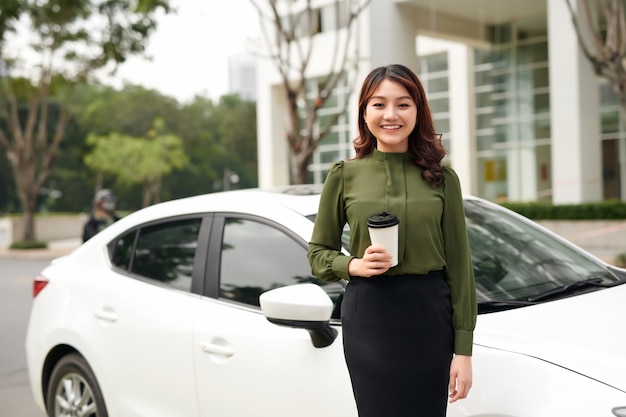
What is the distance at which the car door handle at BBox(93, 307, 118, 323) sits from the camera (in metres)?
3.87

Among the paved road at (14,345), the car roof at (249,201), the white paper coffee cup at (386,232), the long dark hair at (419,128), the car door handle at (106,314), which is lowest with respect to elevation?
the paved road at (14,345)

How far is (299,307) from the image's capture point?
2609 mm

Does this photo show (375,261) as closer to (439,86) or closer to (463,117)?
(463,117)

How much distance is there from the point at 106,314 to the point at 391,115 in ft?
7.45

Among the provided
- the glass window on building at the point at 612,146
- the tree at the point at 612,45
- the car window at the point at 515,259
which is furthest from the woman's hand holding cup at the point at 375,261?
the glass window on building at the point at 612,146

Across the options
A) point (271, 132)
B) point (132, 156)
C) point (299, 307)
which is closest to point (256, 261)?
point (299, 307)

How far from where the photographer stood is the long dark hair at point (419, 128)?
7.53ft

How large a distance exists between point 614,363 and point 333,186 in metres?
1.04

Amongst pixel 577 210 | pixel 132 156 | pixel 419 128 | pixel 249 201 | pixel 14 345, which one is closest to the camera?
pixel 419 128

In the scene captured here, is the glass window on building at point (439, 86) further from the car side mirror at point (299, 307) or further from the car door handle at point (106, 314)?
the car side mirror at point (299, 307)

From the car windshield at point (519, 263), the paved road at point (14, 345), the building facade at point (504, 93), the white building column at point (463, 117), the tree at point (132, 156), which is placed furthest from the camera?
the tree at point (132, 156)

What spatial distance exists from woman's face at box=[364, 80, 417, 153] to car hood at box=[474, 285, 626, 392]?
31.4 inches

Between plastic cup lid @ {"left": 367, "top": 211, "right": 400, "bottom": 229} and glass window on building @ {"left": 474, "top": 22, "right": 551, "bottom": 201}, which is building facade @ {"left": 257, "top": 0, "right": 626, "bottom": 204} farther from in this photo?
plastic cup lid @ {"left": 367, "top": 211, "right": 400, "bottom": 229}

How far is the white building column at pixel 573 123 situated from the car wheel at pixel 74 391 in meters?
17.5
